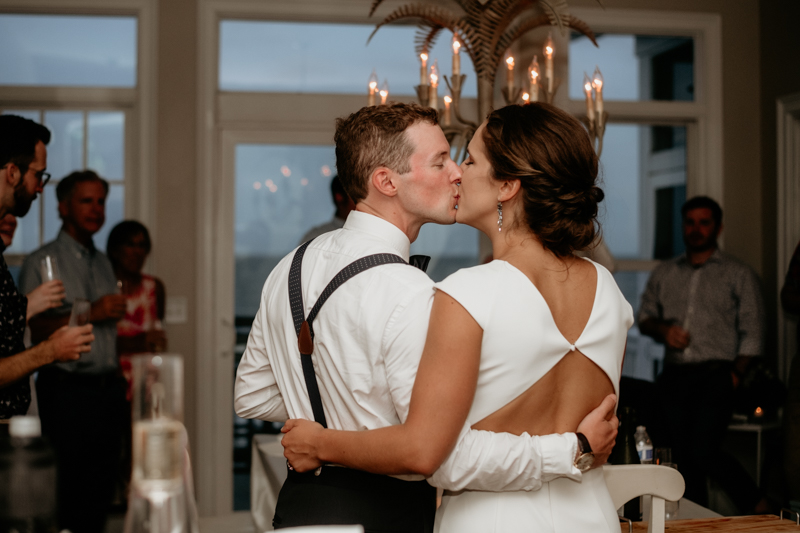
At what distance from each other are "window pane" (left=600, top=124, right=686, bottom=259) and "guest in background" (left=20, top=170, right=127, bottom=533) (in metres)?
3.04

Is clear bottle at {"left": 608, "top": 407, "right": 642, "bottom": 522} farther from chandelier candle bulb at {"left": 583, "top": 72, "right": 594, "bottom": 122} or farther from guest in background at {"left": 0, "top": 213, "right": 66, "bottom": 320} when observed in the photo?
guest in background at {"left": 0, "top": 213, "right": 66, "bottom": 320}

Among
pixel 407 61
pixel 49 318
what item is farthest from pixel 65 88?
pixel 407 61

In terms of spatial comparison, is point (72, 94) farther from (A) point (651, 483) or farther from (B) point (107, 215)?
(A) point (651, 483)

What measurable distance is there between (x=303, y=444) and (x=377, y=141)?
1.99 feet

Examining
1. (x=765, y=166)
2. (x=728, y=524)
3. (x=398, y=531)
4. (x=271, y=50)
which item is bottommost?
(x=728, y=524)

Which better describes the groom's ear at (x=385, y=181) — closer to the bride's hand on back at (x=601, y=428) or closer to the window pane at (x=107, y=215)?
the bride's hand on back at (x=601, y=428)

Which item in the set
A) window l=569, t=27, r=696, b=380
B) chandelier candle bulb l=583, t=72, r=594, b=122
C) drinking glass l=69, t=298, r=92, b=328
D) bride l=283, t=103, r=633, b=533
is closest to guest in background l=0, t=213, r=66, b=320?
drinking glass l=69, t=298, r=92, b=328

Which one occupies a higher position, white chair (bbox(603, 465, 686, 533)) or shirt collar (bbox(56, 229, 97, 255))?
shirt collar (bbox(56, 229, 97, 255))

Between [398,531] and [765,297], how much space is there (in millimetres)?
3864

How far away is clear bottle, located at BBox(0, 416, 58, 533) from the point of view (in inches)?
31.9

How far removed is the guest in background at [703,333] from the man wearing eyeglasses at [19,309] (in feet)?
9.75

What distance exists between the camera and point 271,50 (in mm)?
4281

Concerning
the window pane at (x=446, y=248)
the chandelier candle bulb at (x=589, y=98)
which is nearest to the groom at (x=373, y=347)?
the chandelier candle bulb at (x=589, y=98)

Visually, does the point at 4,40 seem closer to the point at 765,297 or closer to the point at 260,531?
the point at 260,531
